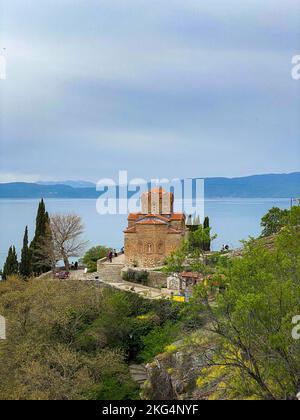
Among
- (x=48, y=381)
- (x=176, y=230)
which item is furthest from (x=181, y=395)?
(x=176, y=230)

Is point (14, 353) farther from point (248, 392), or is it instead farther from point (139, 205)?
point (139, 205)

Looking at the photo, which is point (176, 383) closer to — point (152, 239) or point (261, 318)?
point (261, 318)

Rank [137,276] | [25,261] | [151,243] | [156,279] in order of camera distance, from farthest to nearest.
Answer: [25,261] < [151,243] < [137,276] < [156,279]

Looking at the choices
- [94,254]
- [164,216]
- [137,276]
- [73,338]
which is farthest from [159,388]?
[94,254]

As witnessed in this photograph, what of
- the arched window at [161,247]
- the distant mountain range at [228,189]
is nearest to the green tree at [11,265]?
the arched window at [161,247]

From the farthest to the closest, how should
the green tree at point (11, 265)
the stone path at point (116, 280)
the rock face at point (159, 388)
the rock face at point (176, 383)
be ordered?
the green tree at point (11, 265)
the stone path at point (116, 280)
the rock face at point (159, 388)
the rock face at point (176, 383)

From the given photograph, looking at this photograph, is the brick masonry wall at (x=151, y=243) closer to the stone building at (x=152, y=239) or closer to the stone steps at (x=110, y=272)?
the stone building at (x=152, y=239)

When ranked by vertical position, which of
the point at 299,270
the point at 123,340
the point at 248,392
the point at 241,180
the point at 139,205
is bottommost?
the point at 123,340

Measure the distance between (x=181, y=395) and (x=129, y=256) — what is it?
540 inches

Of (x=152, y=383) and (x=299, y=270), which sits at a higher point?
(x=299, y=270)

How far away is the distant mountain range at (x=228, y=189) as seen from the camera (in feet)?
296

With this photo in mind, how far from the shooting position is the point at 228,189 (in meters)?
99.9

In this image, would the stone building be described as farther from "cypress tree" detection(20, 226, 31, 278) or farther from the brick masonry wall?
"cypress tree" detection(20, 226, 31, 278)

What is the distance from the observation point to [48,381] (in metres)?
14.2
